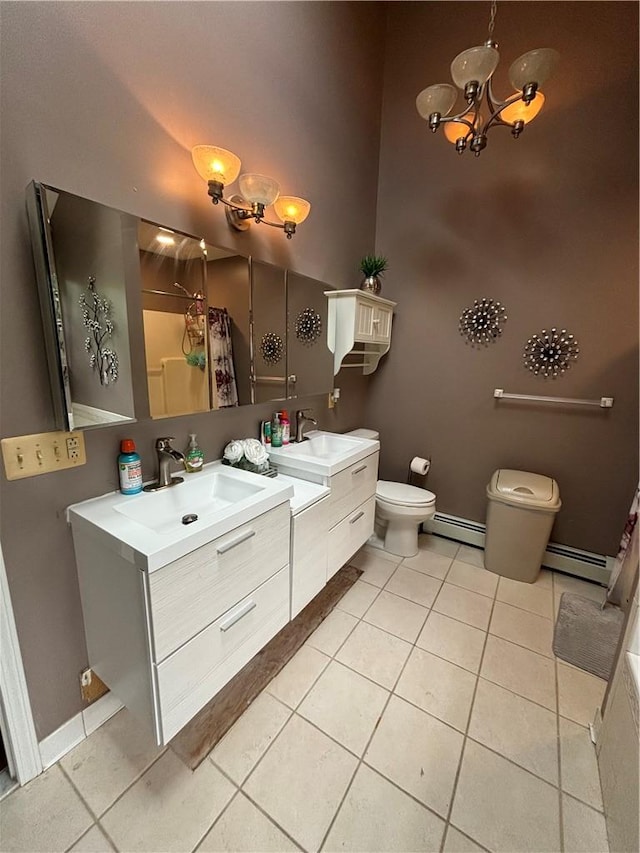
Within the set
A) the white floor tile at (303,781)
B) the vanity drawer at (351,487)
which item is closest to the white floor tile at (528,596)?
the vanity drawer at (351,487)

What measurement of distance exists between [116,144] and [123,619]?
1488mm

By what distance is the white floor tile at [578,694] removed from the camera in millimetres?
1388

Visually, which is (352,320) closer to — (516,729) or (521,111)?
(521,111)

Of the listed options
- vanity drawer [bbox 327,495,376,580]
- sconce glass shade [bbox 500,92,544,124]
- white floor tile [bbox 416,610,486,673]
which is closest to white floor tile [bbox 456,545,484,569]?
white floor tile [bbox 416,610,486,673]

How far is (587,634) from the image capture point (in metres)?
1.79

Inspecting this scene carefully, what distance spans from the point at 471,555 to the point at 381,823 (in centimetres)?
172

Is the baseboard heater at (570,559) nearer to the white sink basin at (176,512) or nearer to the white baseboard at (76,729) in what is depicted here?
the white sink basin at (176,512)

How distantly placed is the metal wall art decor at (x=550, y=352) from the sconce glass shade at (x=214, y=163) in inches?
77.9

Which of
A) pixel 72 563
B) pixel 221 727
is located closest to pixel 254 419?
pixel 72 563

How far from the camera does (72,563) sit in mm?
1146

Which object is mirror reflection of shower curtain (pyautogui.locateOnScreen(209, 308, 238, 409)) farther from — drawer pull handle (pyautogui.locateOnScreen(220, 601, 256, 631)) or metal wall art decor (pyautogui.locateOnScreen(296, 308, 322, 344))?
drawer pull handle (pyautogui.locateOnScreen(220, 601, 256, 631))

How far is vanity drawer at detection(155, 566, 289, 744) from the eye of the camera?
98 centimetres

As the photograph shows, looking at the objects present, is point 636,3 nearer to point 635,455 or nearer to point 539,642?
point 635,455

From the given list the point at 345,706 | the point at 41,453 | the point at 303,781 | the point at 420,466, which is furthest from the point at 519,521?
the point at 41,453
